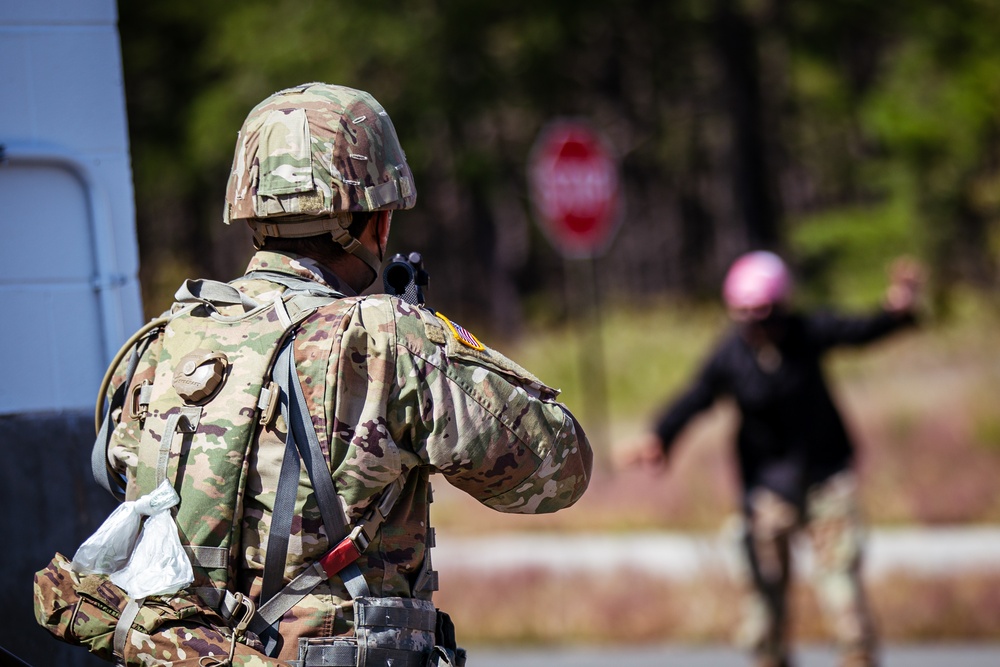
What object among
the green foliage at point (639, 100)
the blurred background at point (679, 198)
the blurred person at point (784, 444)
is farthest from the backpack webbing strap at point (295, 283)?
the green foliage at point (639, 100)

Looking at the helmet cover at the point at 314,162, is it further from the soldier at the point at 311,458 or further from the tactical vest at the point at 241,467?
the tactical vest at the point at 241,467

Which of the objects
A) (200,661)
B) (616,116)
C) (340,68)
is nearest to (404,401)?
(200,661)

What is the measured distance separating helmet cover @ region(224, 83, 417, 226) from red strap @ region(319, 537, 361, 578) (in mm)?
621

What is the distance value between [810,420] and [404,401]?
4.38 m

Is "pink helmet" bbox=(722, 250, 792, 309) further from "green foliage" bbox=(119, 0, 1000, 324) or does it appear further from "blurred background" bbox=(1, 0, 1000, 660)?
"green foliage" bbox=(119, 0, 1000, 324)

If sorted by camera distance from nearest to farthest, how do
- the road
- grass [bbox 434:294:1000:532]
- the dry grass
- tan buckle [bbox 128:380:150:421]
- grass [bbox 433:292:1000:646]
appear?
tan buckle [bbox 128:380:150:421], the road, the dry grass, grass [bbox 433:292:1000:646], grass [bbox 434:294:1000:532]

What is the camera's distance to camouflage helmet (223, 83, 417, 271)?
98.6 inches

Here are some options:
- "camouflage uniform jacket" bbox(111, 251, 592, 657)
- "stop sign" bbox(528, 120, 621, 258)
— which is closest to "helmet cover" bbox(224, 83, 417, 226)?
"camouflage uniform jacket" bbox(111, 251, 592, 657)

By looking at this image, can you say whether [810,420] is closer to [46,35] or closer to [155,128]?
[46,35]

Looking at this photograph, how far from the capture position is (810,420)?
253 inches

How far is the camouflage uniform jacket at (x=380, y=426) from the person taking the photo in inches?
93.9

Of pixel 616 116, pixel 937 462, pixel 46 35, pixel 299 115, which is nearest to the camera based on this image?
pixel 299 115

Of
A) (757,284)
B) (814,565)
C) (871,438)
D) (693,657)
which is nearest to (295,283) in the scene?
(757,284)

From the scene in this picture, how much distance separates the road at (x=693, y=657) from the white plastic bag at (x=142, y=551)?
4.89 metres
